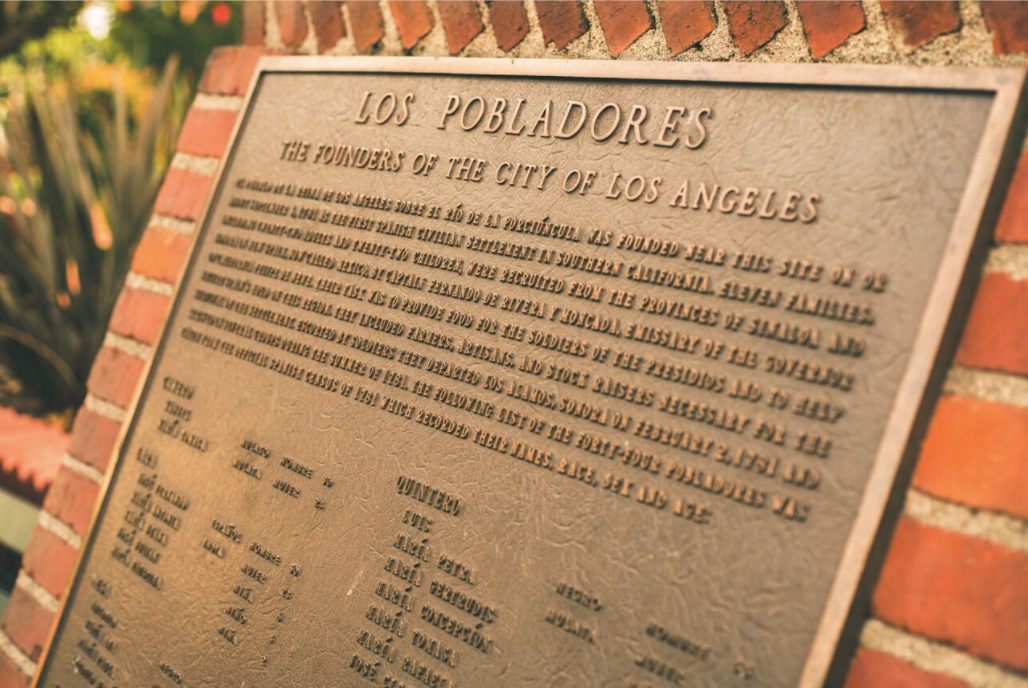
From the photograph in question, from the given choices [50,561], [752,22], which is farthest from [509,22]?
[50,561]

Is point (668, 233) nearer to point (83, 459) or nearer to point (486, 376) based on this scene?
point (486, 376)

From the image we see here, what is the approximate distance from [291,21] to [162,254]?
0.66m

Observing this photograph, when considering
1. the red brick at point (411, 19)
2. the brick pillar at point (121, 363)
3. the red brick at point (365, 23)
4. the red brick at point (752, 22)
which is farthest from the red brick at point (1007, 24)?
the brick pillar at point (121, 363)

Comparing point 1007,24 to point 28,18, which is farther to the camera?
point 28,18

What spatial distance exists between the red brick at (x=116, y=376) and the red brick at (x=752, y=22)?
1.47 metres

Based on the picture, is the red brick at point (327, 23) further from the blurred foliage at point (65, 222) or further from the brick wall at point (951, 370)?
the blurred foliage at point (65, 222)

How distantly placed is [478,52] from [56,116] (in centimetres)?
214

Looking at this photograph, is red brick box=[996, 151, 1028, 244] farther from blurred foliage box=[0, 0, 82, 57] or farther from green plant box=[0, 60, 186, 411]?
blurred foliage box=[0, 0, 82, 57]

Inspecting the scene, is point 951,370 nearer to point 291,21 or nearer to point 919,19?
point 919,19

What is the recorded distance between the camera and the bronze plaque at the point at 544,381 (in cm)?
101

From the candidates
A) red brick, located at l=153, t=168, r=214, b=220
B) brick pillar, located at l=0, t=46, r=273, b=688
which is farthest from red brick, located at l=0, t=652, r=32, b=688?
red brick, located at l=153, t=168, r=214, b=220

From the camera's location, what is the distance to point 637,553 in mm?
1095

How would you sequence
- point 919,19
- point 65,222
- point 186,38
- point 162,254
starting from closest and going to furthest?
point 919,19
point 162,254
point 65,222
point 186,38

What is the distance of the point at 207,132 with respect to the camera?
6.48ft
